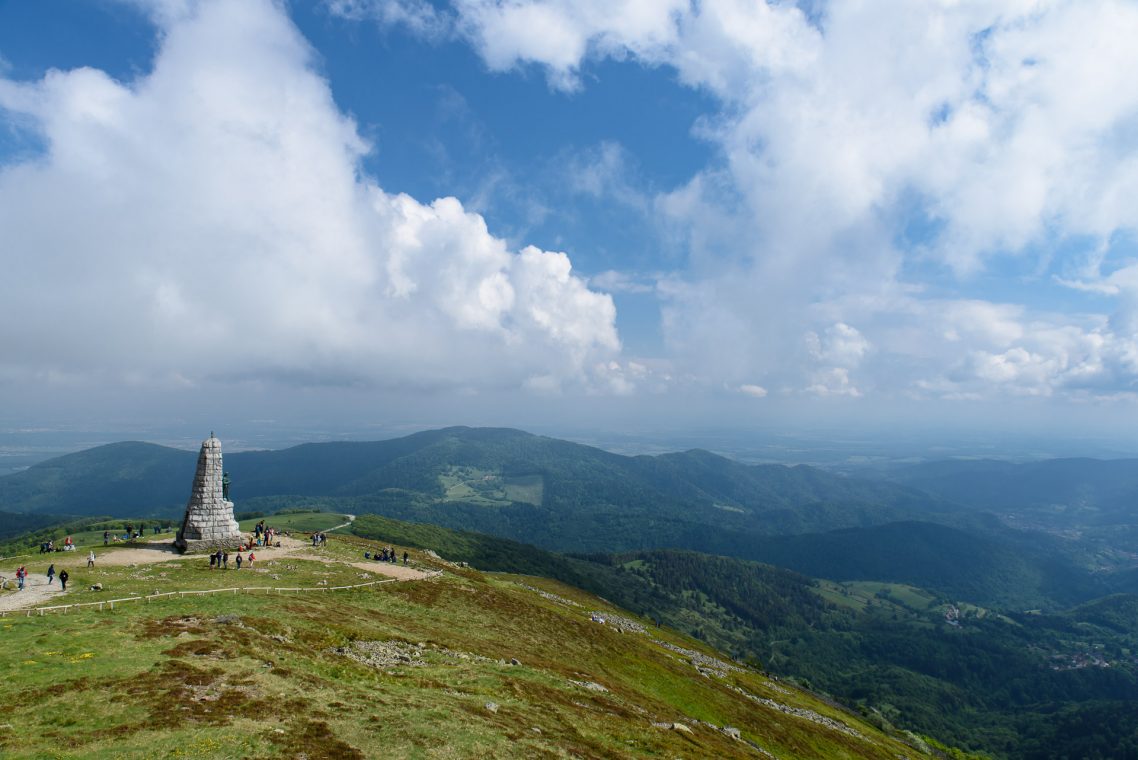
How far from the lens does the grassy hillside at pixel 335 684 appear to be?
27.8m

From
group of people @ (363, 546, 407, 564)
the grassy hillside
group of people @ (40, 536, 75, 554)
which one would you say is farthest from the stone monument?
group of people @ (363, 546, 407, 564)

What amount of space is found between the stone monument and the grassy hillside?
7538mm

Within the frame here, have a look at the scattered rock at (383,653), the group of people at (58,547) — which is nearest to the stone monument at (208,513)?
the group of people at (58,547)

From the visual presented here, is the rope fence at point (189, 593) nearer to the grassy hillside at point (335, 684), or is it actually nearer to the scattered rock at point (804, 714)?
the grassy hillside at point (335, 684)

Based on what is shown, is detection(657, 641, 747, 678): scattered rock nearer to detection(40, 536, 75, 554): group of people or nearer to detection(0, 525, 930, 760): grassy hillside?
detection(0, 525, 930, 760): grassy hillside

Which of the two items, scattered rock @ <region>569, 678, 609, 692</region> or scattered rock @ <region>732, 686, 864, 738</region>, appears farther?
scattered rock @ <region>732, 686, 864, 738</region>

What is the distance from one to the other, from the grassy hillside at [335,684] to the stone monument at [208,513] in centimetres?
754

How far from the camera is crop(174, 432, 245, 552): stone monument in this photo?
74.6 m

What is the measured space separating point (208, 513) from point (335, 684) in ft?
167

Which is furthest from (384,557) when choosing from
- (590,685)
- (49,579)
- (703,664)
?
(703,664)

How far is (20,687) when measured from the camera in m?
29.1

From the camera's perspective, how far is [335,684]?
37094 mm

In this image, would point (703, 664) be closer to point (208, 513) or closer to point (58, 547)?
point (208, 513)

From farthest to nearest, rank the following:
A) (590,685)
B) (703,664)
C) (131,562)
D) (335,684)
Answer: (703,664) → (131,562) → (590,685) → (335,684)
